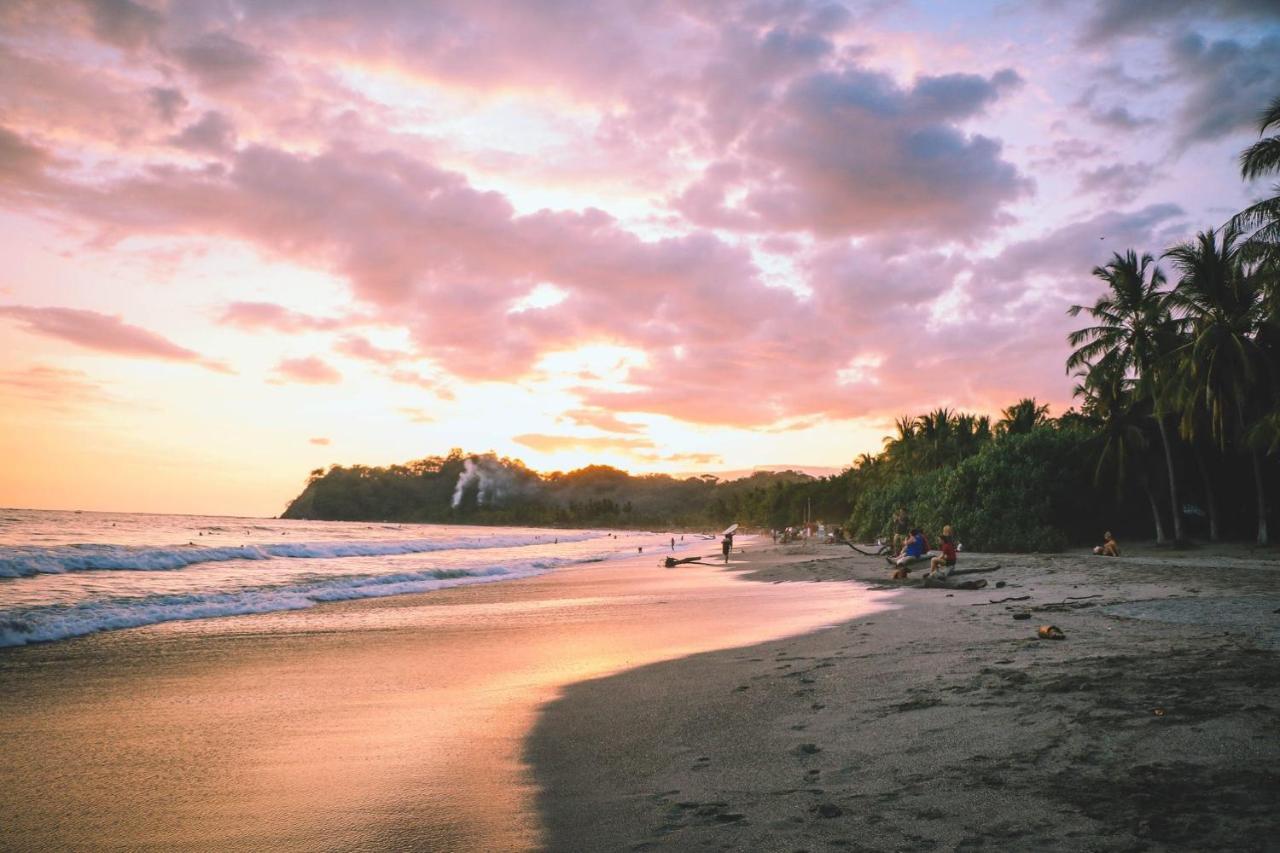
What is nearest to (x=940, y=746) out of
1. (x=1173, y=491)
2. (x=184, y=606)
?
(x=184, y=606)

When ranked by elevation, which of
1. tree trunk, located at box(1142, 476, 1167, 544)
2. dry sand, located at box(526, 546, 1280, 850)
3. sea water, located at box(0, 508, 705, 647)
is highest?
tree trunk, located at box(1142, 476, 1167, 544)

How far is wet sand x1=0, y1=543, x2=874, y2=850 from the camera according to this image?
3.69 meters

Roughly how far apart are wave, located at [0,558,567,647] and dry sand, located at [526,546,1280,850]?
31.9 ft

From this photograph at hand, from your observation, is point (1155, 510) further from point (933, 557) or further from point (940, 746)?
point (940, 746)

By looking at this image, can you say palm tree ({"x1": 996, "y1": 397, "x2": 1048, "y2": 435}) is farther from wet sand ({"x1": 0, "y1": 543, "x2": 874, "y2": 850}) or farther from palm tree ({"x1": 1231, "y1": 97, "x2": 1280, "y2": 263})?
wet sand ({"x1": 0, "y1": 543, "x2": 874, "y2": 850})

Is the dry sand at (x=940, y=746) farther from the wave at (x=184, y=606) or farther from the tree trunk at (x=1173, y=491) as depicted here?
the tree trunk at (x=1173, y=491)

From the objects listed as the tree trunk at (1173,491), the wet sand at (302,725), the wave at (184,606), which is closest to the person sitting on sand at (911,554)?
the wet sand at (302,725)

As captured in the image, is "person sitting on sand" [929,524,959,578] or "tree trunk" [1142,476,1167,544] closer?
"person sitting on sand" [929,524,959,578]

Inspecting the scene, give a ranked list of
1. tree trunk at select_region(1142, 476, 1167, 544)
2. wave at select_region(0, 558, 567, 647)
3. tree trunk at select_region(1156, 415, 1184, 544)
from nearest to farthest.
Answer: wave at select_region(0, 558, 567, 647), tree trunk at select_region(1156, 415, 1184, 544), tree trunk at select_region(1142, 476, 1167, 544)

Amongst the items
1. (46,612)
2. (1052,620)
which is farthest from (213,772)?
(46,612)

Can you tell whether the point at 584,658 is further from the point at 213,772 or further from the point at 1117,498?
the point at 1117,498

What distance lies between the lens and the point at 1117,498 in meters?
31.7

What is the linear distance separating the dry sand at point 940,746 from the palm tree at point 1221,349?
22.3 m

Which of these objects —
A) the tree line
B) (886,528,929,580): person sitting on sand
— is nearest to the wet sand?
(886,528,929,580): person sitting on sand
